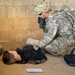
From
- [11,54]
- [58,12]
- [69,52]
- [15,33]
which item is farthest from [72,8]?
[11,54]

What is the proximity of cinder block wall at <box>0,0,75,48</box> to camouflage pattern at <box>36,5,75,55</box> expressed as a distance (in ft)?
1.58

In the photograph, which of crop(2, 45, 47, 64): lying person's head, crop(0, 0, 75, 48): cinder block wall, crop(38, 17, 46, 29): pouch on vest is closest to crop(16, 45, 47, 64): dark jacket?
crop(2, 45, 47, 64): lying person's head

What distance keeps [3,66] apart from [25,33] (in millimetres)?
1044

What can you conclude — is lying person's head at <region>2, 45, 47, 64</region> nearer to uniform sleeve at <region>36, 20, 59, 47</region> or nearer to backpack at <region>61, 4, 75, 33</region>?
uniform sleeve at <region>36, 20, 59, 47</region>

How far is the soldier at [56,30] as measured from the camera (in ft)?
11.4

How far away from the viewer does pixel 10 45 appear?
404 cm

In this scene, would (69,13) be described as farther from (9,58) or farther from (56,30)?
(9,58)

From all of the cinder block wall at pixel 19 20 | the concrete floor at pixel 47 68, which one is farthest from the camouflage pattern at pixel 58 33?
the cinder block wall at pixel 19 20

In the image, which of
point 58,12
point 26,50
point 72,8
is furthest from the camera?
point 72,8

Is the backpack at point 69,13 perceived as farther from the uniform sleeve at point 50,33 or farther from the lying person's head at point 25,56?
the lying person's head at point 25,56

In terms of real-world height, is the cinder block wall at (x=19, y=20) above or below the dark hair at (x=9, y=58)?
above

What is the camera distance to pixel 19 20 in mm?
3998

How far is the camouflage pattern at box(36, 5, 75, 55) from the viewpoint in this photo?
347 centimetres

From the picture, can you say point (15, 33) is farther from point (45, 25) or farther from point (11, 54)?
point (11, 54)
